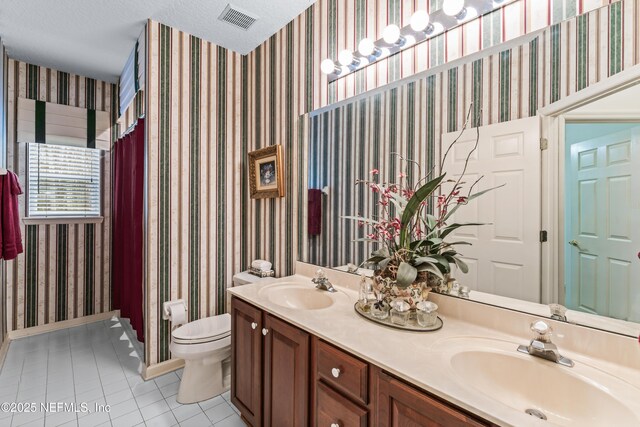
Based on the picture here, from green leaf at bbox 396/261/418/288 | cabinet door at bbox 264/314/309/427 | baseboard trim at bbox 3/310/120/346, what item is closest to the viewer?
green leaf at bbox 396/261/418/288

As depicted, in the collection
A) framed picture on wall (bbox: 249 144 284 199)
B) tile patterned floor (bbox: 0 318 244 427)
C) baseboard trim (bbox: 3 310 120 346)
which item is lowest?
tile patterned floor (bbox: 0 318 244 427)

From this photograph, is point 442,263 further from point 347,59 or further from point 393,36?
point 347,59

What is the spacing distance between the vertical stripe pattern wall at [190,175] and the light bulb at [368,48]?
4.45 feet

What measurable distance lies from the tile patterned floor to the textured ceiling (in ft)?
8.31

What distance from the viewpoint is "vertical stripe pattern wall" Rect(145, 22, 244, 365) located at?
222 centimetres

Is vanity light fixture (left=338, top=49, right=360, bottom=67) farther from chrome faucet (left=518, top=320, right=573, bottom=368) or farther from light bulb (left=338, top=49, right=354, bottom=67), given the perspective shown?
chrome faucet (left=518, top=320, right=573, bottom=368)

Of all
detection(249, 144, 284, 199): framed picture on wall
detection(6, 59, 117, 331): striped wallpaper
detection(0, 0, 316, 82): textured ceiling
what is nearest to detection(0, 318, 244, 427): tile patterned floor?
detection(6, 59, 117, 331): striped wallpaper

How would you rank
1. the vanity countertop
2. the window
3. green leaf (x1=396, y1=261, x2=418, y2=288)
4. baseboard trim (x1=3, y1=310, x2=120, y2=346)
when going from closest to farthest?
the vanity countertop, green leaf (x1=396, y1=261, x2=418, y2=288), baseboard trim (x1=3, y1=310, x2=120, y2=346), the window

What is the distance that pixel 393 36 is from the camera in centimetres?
155

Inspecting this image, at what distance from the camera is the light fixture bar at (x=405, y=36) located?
4.28ft

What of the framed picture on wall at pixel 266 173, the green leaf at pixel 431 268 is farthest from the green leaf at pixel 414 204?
the framed picture on wall at pixel 266 173

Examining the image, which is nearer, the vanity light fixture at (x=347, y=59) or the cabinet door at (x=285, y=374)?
the cabinet door at (x=285, y=374)

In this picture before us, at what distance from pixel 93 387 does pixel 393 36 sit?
2.86 m

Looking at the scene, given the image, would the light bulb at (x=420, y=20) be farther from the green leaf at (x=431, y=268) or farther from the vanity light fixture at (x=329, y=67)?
the green leaf at (x=431, y=268)
